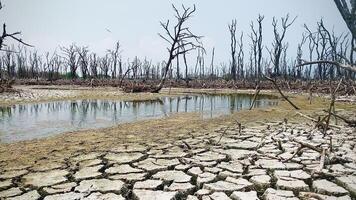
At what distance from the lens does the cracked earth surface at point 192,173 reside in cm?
332

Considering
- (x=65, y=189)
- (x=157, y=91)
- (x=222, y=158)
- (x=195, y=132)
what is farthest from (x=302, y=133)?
(x=157, y=91)

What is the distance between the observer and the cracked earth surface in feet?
10.9

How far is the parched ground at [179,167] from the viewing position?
3365 mm

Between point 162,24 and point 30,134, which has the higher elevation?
point 162,24

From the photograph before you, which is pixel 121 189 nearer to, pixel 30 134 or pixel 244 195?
pixel 244 195

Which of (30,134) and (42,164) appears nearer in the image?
(42,164)

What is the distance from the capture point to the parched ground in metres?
3.37

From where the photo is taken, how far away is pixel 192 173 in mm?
3963

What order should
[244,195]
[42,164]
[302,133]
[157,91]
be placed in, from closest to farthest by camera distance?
1. [244,195]
2. [42,164]
3. [302,133]
4. [157,91]

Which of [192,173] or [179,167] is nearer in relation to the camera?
[192,173]

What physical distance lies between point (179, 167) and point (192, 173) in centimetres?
29

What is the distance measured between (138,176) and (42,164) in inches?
56.5

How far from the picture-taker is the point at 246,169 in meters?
4.08

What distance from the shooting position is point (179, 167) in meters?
4.21
